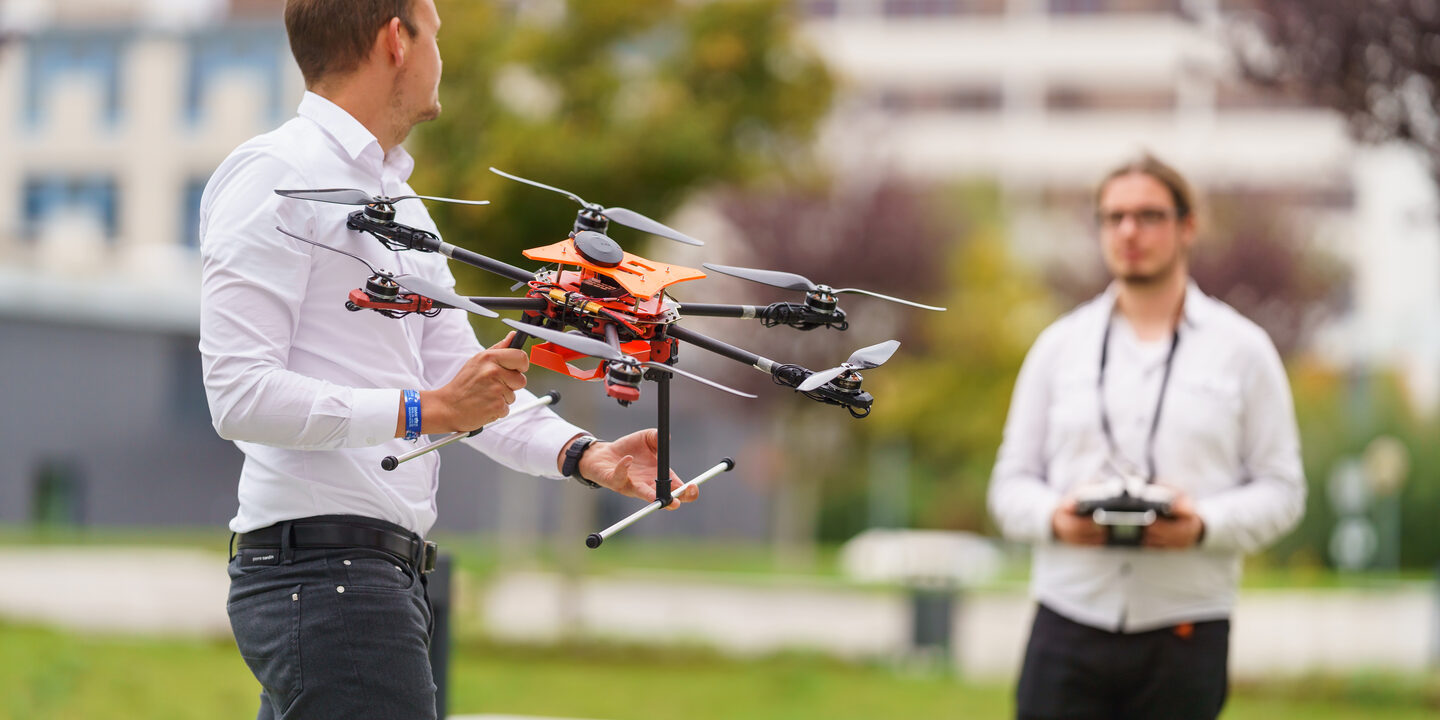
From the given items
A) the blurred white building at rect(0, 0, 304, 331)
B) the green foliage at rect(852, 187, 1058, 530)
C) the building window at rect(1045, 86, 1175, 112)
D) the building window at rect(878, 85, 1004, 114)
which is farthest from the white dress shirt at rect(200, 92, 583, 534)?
the building window at rect(1045, 86, 1175, 112)

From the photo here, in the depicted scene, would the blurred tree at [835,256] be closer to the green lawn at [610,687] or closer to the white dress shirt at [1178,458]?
the green lawn at [610,687]

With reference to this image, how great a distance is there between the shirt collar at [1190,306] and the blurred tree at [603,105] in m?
6.15

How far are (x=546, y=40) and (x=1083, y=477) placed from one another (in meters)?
7.59

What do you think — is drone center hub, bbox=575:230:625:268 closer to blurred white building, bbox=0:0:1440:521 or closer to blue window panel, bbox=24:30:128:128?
blurred white building, bbox=0:0:1440:521

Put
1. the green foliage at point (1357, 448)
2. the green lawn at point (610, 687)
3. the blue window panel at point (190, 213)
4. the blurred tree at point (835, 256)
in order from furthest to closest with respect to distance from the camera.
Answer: the blue window panel at point (190, 213), the blurred tree at point (835, 256), the green foliage at point (1357, 448), the green lawn at point (610, 687)

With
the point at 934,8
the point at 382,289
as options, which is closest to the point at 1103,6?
the point at 934,8

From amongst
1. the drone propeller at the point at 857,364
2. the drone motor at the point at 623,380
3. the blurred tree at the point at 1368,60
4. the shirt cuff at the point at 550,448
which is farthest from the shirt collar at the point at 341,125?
the blurred tree at the point at 1368,60

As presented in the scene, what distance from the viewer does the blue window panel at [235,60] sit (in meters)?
31.8

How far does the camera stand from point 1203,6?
380 inches

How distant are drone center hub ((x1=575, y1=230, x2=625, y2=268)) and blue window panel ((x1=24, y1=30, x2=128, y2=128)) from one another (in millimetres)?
33500

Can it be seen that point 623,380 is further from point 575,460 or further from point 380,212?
point 575,460

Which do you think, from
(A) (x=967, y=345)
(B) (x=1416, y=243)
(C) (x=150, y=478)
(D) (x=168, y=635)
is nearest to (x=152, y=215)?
(C) (x=150, y=478)

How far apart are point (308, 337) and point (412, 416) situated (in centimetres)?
25

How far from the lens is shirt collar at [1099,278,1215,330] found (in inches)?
156
